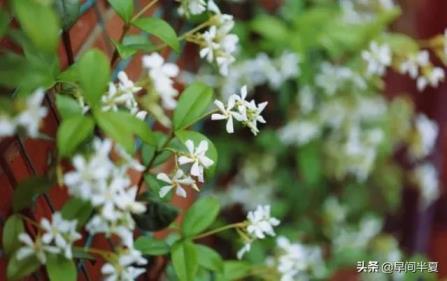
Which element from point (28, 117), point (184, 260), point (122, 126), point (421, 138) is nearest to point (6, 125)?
point (28, 117)

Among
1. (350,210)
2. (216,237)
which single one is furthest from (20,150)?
(350,210)

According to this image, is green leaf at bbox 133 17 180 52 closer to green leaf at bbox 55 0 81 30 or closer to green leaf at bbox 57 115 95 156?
green leaf at bbox 55 0 81 30

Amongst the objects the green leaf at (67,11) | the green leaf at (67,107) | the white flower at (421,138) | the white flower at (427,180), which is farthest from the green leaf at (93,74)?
the white flower at (427,180)

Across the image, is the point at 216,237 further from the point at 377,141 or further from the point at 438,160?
the point at 438,160

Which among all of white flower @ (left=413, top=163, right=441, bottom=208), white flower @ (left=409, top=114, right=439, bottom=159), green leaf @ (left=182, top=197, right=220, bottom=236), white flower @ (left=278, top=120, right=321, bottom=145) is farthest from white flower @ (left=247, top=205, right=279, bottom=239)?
white flower @ (left=413, top=163, right=441, bottom=208)

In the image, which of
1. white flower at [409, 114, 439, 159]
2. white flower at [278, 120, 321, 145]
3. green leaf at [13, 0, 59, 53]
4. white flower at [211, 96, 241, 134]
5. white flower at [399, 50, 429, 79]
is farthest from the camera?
white flower at [409, 114, 439, 159]

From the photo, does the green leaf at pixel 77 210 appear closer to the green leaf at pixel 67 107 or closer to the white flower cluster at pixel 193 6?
the green leaf at pixel 67 107
